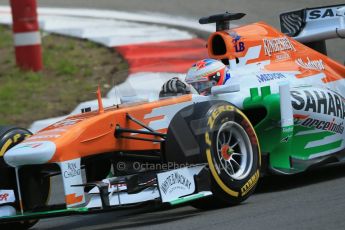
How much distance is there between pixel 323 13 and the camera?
9.23m

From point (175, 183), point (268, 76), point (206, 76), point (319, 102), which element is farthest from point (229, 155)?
point (319, 102)

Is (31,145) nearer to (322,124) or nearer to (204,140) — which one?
(204,140)

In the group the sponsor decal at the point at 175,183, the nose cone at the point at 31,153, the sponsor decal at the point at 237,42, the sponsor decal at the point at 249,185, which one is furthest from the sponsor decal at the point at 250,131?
the nose cone at the point at 31,153

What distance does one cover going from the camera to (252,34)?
8.20 meters

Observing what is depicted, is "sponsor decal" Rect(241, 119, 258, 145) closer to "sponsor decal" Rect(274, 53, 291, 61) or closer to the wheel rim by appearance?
the wheel rim

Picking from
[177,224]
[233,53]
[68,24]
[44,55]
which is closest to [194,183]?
[177,224]

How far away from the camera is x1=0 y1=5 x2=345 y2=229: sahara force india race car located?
6430mm

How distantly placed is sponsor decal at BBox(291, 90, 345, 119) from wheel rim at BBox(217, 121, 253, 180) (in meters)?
0.81

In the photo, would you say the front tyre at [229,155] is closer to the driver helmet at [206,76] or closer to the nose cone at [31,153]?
the driver helmet at [206,76]

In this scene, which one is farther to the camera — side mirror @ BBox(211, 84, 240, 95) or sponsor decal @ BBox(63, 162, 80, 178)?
side mirror @ BBox(211, 84, 240, 95)

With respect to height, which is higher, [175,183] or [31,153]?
[31,153]

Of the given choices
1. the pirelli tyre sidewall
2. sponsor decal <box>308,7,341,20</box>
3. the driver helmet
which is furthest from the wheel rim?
sponsor decal <box>308,7,341,20</box>

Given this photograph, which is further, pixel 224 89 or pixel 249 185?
pixel 224 89

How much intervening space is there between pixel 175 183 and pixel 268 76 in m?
1.75
